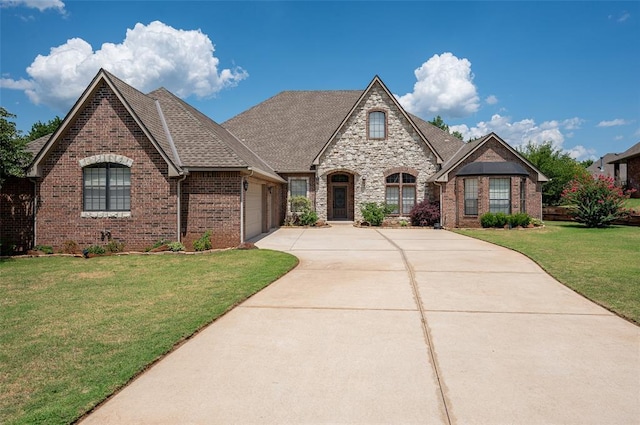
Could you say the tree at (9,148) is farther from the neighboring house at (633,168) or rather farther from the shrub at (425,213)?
the neighboring house at (633,168)

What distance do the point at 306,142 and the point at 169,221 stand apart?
595 inches

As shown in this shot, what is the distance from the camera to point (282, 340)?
500 cm

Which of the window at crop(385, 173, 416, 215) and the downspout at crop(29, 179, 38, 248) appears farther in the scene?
the window at crop(385, 173, 416, 215)

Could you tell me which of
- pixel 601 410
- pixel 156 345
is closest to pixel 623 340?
pixel 601 410

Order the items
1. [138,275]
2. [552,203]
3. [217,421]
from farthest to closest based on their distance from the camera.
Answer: [552,203] → [138,275] → [217,421]

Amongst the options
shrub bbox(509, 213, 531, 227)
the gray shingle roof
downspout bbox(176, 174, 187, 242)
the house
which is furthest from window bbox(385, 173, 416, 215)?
downspout bbox(176, 174, 187, 242)

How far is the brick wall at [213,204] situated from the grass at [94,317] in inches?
98.6

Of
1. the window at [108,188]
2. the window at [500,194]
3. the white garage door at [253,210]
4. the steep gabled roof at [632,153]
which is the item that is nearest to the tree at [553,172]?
the steep gabled roof at [632,153]

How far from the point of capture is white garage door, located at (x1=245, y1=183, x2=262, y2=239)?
52.3 feet

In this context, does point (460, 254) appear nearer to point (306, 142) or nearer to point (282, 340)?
point (282, 340)

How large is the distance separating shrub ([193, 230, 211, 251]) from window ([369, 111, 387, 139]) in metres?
14.2

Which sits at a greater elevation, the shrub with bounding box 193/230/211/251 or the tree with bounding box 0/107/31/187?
the tree with bounding box 0/107/31/187

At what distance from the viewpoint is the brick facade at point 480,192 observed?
21484mm

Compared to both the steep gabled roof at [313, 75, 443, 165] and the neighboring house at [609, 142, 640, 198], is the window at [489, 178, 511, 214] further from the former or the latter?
the neighboring house at [609, 142, 640, 198]
